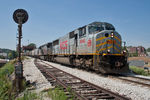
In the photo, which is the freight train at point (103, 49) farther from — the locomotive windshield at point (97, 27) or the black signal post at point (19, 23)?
the black signal post at point (19, 23)

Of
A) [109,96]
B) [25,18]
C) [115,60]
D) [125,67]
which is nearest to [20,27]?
[25,18]

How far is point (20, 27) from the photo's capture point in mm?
7859

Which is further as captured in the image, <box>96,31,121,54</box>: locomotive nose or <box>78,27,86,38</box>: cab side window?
<box>78,27,86,38</box>: cab side window

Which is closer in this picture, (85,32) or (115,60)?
(115,60)

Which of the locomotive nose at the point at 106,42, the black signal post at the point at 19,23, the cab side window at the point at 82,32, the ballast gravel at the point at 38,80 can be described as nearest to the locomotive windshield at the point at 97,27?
the cab side window at the point at 82,32

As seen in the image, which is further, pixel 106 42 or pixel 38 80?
pixel 106 42

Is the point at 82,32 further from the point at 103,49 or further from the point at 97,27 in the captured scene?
the point at 103,49

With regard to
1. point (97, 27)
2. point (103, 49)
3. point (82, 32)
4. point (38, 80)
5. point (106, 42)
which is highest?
point (97, 27)

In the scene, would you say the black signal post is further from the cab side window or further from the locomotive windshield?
the cab side window

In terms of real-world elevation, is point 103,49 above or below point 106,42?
below

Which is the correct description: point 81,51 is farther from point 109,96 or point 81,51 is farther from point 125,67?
point 109,96

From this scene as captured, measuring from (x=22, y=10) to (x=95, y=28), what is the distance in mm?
5895

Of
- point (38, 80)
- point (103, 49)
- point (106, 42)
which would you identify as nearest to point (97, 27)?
point (106, 42)

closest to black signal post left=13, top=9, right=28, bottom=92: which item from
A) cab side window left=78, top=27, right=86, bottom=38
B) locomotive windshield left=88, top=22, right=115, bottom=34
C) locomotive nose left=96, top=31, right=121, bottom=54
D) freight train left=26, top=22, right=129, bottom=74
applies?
freight train left=26, top=22, right=129, bottom=74
